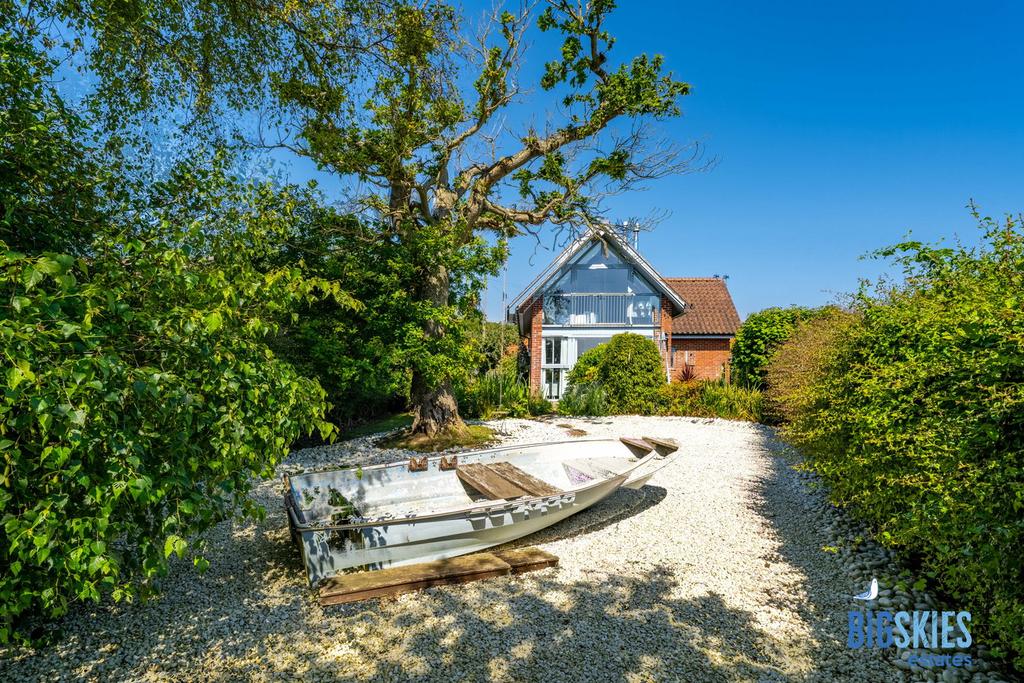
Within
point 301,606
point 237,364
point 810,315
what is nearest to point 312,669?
point 301,606

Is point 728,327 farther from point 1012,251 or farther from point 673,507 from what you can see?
point 1012,251

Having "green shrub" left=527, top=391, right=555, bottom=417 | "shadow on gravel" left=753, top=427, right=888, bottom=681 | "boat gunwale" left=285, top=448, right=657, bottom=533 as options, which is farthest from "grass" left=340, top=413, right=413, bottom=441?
"shadow on gravel" left=753, top=427, right=888, bottom=681

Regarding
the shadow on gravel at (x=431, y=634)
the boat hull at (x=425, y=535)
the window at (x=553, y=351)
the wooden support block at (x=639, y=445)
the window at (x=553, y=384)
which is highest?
the window at (x=553, y=351)

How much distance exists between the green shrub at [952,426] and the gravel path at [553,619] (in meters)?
0.72

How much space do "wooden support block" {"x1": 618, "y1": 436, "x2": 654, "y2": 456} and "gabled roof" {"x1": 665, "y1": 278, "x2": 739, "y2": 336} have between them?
16783 mm

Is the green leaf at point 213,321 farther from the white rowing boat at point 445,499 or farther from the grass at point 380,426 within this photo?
the grass at point 380,426

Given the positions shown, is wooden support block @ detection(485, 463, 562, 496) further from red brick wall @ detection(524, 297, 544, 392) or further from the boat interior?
red brick wall @ detection(524, 297, 544, 392)

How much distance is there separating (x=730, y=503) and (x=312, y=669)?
20.7 feet

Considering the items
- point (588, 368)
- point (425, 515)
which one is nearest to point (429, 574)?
point (425, 515)

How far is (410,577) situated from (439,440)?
6.10m

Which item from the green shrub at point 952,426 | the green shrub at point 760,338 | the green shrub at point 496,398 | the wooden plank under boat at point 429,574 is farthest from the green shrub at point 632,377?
the wooden plank under boat at point 429,574

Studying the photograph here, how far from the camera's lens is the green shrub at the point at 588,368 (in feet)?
56.7

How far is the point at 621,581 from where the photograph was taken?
5.53 metres

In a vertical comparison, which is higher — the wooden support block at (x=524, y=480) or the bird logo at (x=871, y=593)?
the wooden support block at (x=524, y=480)
